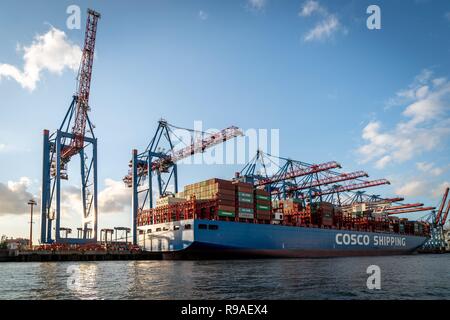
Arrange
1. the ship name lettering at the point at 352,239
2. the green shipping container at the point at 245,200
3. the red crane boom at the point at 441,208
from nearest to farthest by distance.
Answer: the green shipping container at the point at 245,200 → the ship name lettering at the point at 352,239 → the red crane boom at the point at 441,208

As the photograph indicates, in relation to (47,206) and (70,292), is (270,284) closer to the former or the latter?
(70,292)

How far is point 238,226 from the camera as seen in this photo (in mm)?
53875

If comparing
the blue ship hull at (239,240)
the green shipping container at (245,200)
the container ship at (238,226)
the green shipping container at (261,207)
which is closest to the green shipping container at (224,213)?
the container ship at (238,226)

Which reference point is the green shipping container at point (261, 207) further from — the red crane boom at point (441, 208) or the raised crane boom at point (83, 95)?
the red crane boom at point (441, 208)

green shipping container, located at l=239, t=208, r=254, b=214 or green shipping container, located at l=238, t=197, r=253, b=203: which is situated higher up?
green shipping container, located at l=238, t=197, r=253, b=203


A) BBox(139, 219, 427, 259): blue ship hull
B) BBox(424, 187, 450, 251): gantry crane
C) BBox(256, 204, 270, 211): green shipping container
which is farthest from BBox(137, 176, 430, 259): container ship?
BBox(424, 187, 450, 251): gantry crane

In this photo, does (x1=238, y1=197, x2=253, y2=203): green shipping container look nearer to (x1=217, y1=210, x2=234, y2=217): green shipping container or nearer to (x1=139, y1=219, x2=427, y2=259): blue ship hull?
(x1=217, y1=210, x2=234, y2=217): green shipping container

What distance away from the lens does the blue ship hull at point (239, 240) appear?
50.7m

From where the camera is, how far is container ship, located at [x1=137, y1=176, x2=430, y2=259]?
51.5 metres

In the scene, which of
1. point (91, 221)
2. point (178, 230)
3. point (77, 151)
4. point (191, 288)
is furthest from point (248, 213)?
point (191, 288)

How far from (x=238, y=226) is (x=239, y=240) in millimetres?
1953

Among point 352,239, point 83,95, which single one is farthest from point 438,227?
point 83,95

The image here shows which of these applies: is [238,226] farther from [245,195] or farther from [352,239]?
[352,239]

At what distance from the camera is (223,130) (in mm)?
64688
